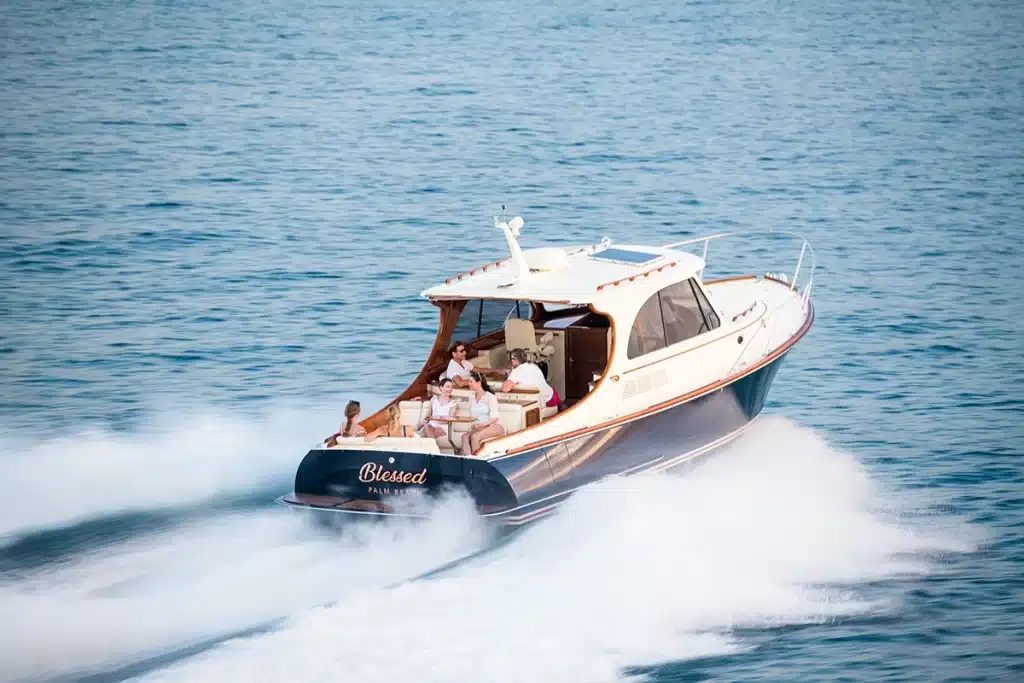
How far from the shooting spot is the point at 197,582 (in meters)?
13.0

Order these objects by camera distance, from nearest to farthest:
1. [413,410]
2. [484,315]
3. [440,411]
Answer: [440,411] < [413,410] < [484,315]

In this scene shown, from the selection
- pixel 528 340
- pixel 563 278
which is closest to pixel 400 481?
pixel 528 340

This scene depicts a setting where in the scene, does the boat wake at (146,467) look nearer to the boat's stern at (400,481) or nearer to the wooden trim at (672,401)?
the boat's stern at (400,481)

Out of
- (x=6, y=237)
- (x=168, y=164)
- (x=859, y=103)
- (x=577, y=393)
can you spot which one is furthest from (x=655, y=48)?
(x=577, y=393)

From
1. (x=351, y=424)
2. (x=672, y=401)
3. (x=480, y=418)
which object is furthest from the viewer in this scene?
(x=672, y=401)

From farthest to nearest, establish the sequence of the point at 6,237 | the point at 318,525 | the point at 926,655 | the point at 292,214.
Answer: the point at 292,214, the point at 6,237, the point at 318,525, the point at 926,655

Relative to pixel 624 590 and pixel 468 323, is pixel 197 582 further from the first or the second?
pixel 468 323

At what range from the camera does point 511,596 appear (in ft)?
42.4

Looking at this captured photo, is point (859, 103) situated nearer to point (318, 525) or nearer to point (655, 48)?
point (655, 48)

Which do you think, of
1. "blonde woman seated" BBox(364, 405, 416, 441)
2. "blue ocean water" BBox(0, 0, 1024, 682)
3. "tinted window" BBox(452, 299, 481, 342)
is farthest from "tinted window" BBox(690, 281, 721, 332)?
"blonde woman seated" BBox(364, 405, 416, 441)

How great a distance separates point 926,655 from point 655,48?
4082 centimetres

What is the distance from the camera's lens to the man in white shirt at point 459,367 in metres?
15.1

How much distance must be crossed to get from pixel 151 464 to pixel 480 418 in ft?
12.9

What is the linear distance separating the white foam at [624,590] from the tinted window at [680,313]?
1339 mm
